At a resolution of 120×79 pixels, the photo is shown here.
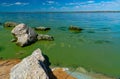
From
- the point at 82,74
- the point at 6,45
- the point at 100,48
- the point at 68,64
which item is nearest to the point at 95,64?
the point at 68,64

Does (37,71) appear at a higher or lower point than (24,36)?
higher

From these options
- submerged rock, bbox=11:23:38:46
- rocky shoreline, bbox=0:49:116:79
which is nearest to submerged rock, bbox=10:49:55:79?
rocky shoreline, bbox=0:49:116:79

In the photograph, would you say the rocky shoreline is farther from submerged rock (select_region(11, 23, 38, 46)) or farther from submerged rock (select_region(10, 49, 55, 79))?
submerged rock (select_region(11, 23, 38, 46))

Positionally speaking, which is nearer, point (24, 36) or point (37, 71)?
point (37, 71)

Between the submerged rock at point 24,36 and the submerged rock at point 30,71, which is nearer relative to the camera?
the submerged rock at point 30,71

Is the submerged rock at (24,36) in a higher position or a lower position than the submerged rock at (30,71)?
lower

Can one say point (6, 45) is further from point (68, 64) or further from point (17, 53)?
point (68, 64)

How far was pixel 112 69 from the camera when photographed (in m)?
11.3

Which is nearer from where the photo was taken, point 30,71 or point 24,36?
point 30,71

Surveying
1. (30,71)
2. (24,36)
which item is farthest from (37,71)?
(24,36)

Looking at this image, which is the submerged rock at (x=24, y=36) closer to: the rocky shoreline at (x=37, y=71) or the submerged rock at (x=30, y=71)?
the rocky shoreline at (x=37, y=71)

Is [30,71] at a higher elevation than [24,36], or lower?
higher

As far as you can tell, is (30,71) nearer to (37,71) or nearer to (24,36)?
(37,71)

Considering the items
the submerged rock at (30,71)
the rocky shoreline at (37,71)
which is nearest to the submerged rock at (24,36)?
the rocky shoreline at (37,71)
